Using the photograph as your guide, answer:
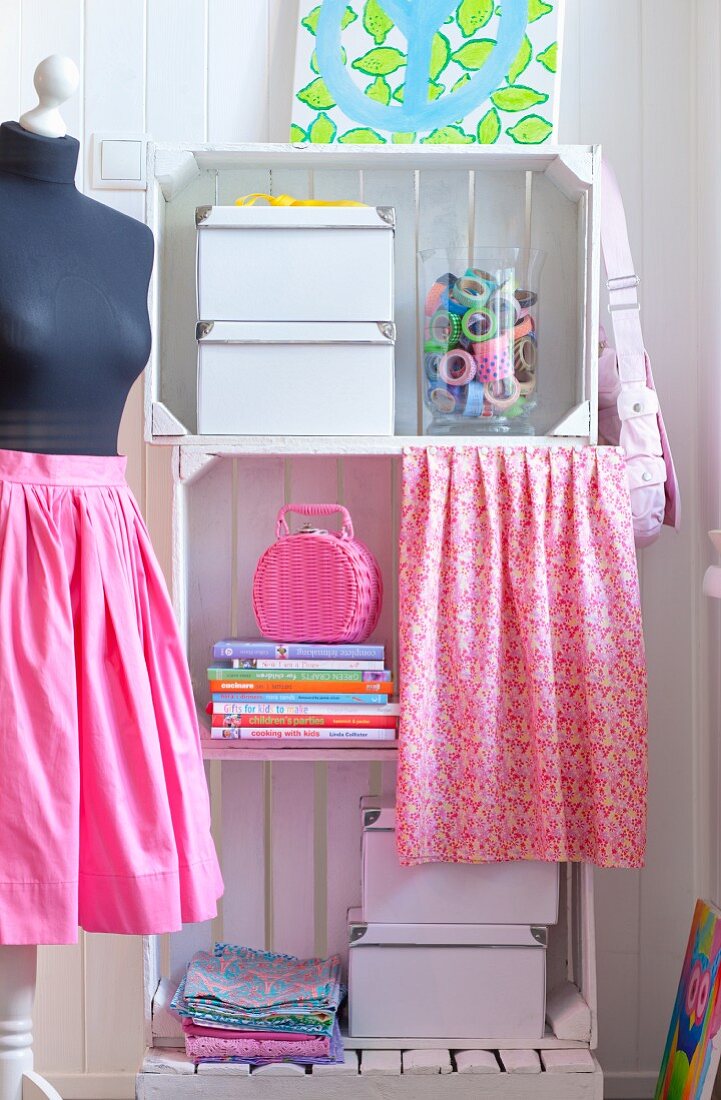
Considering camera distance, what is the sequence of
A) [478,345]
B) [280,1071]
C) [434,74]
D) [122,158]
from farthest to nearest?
[122,158] < [434,74] < [478,345] < [280,1071]

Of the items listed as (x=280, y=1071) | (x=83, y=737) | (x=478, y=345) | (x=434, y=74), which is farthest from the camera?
(x=434, y=74)

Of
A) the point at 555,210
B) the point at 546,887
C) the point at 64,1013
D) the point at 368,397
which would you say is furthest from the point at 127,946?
the point at 555,210

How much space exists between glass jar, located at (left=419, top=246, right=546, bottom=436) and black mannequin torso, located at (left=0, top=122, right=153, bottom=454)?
0.52 metres

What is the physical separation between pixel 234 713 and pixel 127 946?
613mm

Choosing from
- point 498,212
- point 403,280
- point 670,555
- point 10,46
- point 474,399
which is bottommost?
point 670,555

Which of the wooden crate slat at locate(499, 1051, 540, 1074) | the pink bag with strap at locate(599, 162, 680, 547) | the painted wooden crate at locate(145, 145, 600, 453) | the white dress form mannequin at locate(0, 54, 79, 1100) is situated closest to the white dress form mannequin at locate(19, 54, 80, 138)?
the white dress form mannequin at locate(0, 54, 79, 1100)

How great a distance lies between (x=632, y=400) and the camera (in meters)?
1.84

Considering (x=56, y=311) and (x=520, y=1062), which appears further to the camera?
(x=520, y=1062)

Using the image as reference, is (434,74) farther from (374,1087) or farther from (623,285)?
(374,1087)

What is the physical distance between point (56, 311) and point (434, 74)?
0.89m

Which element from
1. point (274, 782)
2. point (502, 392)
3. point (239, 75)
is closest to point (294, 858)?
point (274, 782)

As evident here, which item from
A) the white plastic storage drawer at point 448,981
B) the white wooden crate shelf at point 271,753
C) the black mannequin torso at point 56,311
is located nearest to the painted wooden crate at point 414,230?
the black mannequin torso at point 56,311

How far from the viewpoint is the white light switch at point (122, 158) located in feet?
6.65

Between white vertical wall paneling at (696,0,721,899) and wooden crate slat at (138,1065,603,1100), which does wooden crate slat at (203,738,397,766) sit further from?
white vertical wall paneling at (696,0,721,899)
